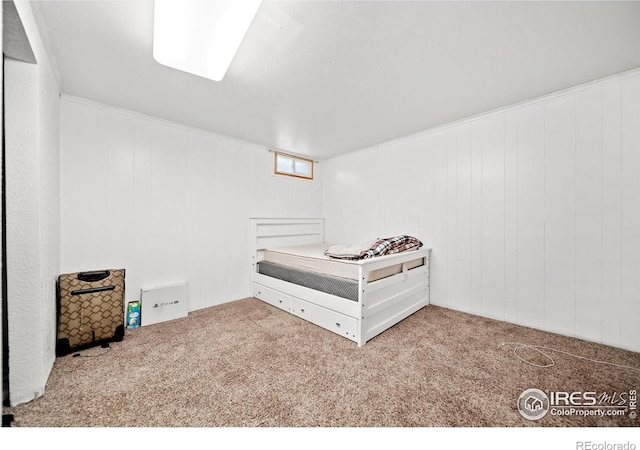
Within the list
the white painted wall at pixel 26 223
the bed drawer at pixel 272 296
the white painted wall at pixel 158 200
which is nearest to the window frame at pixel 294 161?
the white painted wall at pixel 158 200

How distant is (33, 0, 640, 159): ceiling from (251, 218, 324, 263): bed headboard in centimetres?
143

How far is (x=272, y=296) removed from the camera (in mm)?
3086

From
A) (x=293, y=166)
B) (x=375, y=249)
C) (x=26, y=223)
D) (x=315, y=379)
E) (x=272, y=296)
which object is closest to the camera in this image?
(x=26, y=223)

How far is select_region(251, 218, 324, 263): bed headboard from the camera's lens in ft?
11.4

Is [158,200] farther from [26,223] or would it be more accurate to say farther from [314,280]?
[314,280]

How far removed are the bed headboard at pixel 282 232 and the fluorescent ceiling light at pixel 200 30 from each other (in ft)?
7.16

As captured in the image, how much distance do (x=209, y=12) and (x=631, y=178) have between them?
3.06 metres

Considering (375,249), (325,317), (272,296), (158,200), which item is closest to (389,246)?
(375,249)

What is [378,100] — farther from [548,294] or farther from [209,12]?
[548,294]

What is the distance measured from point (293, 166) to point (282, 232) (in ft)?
3.57

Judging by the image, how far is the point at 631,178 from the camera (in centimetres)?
196

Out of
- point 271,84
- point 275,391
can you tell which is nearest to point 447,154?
point 271,84

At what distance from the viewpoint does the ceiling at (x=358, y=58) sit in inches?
54.3

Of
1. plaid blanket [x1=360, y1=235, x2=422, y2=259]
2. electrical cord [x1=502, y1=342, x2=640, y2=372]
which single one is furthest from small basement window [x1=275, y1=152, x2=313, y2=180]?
electrical cord [x1=502, y1=342, x2=640, y2=372]
